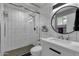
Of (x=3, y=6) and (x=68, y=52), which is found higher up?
(x=3, y=6)

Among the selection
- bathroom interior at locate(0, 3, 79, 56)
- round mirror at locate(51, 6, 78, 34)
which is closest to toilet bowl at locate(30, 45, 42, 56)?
bathroom interior at locate(0, 3, 79, 56)

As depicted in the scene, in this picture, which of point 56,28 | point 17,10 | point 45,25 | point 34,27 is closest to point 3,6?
point 17,10

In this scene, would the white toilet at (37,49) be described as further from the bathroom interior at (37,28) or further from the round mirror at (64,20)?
the round mirror at (64,20)

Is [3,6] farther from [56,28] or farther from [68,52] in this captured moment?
[68,52]

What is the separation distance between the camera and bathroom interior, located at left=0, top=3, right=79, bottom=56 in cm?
87

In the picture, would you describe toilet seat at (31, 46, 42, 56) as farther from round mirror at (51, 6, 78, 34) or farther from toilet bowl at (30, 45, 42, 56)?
round mirror at (51, 6, 78, 34)

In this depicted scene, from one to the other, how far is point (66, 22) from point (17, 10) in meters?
0.95

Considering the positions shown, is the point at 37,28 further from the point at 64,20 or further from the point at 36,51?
the point at 64,20

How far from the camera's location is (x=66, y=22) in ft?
3.43

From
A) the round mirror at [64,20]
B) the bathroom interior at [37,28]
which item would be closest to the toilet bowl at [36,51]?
the bathroom interior at [37,28]

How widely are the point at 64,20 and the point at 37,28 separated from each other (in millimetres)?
577

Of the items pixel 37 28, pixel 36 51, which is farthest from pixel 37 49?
pixel 37 28

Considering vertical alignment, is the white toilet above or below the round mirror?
below

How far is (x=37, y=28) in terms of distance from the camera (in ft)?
3.45
